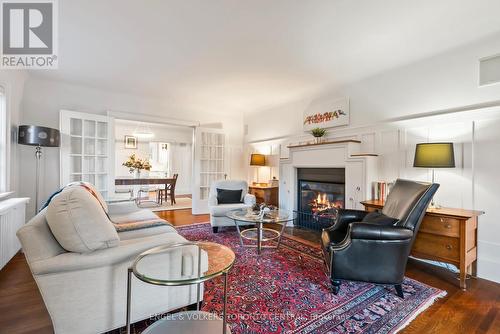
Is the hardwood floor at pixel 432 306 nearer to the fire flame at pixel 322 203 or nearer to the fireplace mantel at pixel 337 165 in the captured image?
the fireplace mantel at pixel 337 165

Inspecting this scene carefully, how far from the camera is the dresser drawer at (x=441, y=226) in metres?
2.28

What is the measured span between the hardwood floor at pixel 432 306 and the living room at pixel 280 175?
0.05 feet

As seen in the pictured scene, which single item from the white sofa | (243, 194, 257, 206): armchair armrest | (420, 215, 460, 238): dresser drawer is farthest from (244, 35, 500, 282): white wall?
the white sofa

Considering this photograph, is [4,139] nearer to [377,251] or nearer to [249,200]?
[249,200]

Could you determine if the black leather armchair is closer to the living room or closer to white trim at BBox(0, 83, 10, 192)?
the living room

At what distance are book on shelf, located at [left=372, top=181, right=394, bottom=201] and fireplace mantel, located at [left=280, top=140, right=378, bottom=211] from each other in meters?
0.08

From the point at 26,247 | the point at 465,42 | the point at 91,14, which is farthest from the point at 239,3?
the point at 465,42

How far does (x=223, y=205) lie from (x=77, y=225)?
2.63 meters

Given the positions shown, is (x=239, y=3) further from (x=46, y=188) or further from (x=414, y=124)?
(x=46, y=188)

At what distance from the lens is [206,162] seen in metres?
5.65

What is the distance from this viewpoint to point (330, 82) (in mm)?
3846

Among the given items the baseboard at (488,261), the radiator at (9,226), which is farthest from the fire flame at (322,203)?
the radiator at (9,226)

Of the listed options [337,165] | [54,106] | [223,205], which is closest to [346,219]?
[337,165]

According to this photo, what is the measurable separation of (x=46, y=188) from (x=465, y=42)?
6.30m
